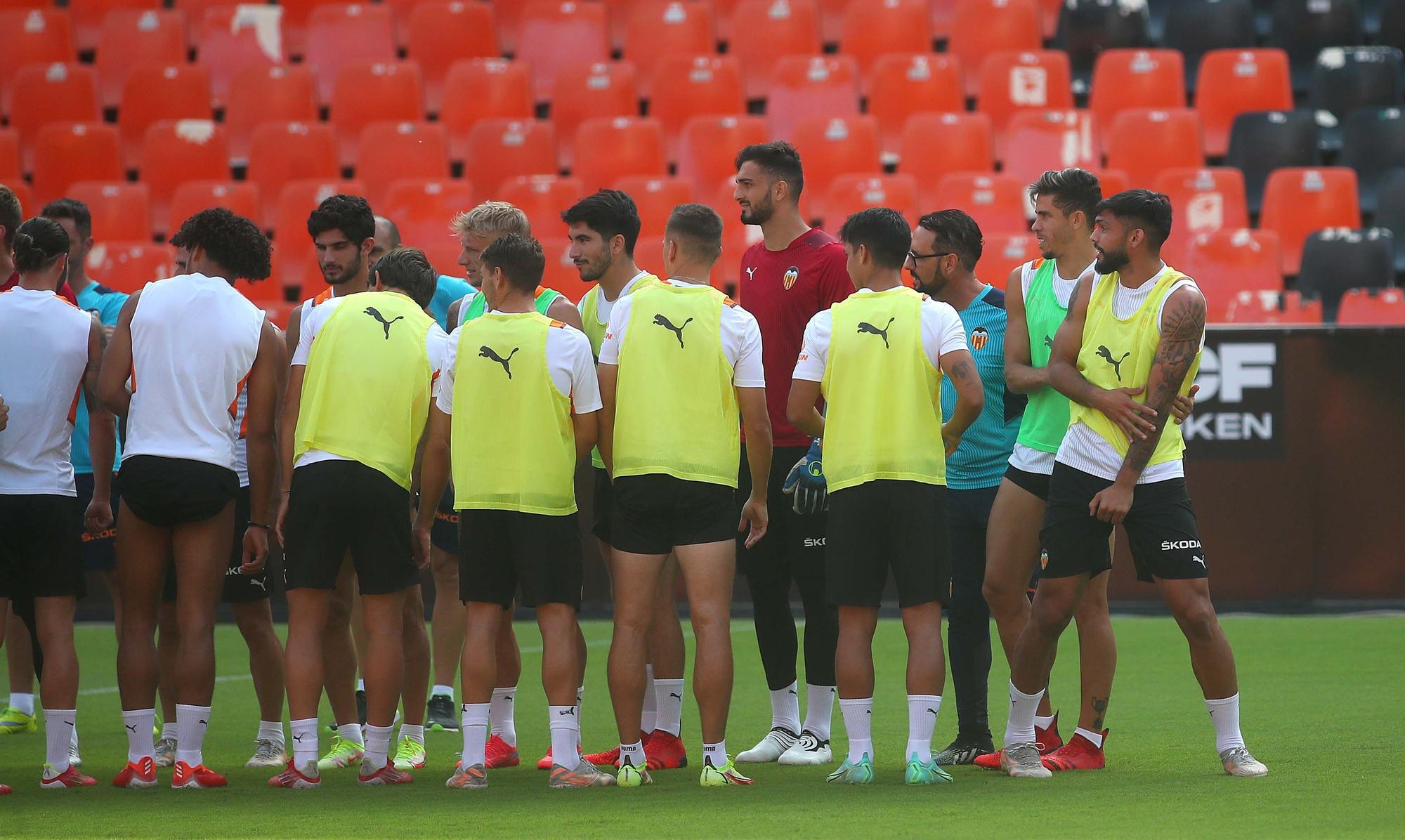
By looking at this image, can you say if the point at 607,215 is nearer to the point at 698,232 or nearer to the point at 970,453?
the point at 698,232

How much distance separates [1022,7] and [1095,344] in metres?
9.13

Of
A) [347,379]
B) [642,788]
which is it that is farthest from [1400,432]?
[347,379]

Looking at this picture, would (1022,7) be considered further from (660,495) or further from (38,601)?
(38,601)

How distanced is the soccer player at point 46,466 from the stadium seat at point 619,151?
7308 millimetres

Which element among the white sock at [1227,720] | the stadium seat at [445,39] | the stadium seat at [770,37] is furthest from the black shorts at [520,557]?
the stadium seat at [445,39]

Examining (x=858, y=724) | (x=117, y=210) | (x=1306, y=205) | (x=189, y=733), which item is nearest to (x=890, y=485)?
(x=858, y=724)

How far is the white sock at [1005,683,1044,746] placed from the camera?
5.75 m

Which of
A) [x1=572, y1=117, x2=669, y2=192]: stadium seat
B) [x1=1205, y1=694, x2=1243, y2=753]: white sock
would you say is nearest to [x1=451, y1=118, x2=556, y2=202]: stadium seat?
[x1=572, y1=117, x2=669, y2=192]: stadium seat

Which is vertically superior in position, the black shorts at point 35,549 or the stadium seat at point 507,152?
the stadium seat at point 507,152

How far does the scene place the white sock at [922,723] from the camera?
17.9 feet

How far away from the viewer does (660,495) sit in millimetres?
5613

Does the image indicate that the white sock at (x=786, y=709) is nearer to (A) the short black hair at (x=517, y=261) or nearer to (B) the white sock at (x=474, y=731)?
(B) the white sock at (x=474, y=731)

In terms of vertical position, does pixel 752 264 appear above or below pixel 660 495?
above

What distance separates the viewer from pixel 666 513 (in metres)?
5.64
